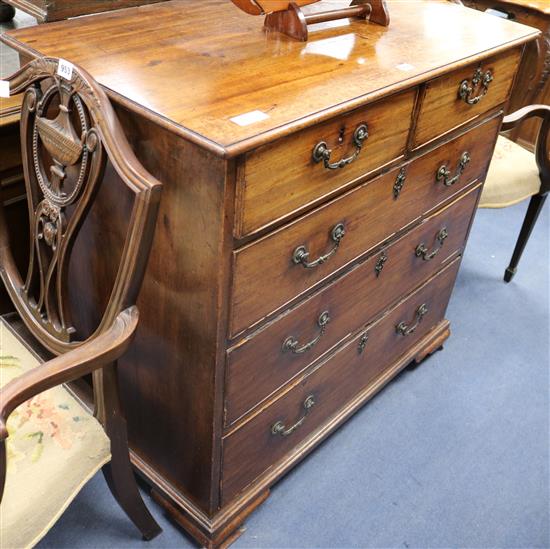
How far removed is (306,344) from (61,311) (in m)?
0.53

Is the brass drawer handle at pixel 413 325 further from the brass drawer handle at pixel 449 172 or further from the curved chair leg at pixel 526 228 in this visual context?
the curved chair leg at pixel 526 228

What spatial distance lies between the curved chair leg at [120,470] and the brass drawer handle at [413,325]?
2.74ft

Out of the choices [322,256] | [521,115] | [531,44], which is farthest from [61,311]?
[531,44]

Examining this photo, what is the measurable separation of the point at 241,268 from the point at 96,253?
36 centimetres

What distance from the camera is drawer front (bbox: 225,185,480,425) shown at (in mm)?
1340

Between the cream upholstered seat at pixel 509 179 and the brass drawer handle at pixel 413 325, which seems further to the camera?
the cream upholstered seat at pixel 509 179

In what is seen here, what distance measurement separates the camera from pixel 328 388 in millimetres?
1710

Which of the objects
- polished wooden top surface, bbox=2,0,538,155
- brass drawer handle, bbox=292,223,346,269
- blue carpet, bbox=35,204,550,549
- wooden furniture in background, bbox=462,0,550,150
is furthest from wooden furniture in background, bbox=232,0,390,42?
wooden furniture in background, bbox=462,0,550,150

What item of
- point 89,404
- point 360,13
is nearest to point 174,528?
point 89,404

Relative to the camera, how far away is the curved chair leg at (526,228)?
2.43 meters

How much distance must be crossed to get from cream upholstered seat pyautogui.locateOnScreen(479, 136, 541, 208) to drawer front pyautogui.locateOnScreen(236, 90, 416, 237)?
0.95 metres

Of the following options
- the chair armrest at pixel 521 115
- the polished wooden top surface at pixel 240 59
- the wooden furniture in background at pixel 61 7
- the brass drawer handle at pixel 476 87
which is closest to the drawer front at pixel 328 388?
the chair armrest at pixel 521 115

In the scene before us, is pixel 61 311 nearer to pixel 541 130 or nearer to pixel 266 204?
pixel 266 204

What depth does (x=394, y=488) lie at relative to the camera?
1778mm
